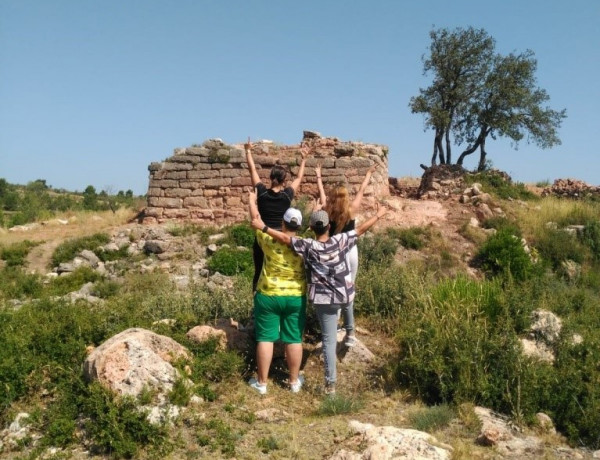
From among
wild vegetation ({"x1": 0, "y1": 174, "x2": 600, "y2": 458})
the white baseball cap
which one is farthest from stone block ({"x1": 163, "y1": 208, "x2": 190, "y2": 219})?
the white baseball cap

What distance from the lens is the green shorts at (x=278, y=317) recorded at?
4.89m

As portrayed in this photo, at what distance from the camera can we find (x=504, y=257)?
1098cm

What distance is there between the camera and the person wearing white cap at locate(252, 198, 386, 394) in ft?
15.8

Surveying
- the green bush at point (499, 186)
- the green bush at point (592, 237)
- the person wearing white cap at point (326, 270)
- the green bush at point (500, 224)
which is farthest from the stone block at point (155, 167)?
the green bush at point (592, 237)

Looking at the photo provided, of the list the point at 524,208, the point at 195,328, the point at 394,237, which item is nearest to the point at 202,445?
the point at 195,328

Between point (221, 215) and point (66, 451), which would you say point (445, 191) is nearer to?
point (221, 215)

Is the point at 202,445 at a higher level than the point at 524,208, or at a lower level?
lower

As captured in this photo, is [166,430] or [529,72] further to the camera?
[529,72]

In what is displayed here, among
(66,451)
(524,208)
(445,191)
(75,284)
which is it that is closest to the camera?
(66,451)

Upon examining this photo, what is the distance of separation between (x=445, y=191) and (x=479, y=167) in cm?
390

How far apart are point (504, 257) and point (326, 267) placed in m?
7.30

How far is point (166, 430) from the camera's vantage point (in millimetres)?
4016

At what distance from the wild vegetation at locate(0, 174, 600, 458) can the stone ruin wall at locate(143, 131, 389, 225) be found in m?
6.01

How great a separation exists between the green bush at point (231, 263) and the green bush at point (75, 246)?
3.05m
